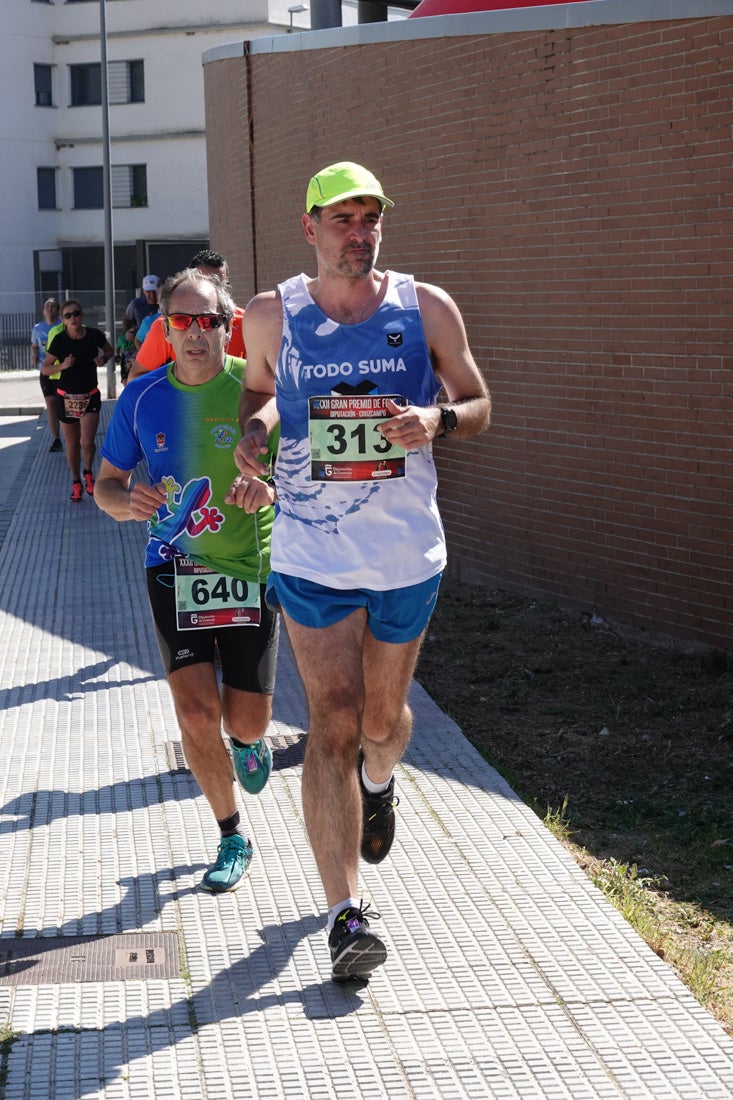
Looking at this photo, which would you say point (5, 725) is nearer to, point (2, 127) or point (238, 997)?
point (238, 997)

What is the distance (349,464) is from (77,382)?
10.6 metres

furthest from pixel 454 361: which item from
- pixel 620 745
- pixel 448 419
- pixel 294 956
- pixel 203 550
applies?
pixel 620 745

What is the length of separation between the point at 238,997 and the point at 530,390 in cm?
619

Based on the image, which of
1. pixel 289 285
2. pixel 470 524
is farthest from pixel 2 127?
pixel 289 285

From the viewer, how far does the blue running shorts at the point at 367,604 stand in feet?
14.8

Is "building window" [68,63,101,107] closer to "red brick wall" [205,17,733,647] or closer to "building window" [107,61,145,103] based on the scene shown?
"building window" [107,61,145,103]

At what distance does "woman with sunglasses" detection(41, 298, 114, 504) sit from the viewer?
14.4m

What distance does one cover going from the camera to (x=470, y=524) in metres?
10.9

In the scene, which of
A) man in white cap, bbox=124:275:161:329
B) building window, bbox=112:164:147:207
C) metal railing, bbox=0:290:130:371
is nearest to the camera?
man in white cap, bbox=124:275:161:329

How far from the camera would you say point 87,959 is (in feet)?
14.5

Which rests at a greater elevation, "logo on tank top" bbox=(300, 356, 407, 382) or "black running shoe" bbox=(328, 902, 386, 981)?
"logo on tank top" bbox=(300, 356, 407, 382)

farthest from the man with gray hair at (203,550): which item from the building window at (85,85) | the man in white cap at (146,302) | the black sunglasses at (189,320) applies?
the building window at (85,85)

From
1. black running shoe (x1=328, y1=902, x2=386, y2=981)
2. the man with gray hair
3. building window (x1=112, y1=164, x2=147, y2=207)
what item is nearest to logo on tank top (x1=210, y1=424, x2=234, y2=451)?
the man with gray hair

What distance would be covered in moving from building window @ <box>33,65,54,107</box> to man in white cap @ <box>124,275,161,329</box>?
114 ft
